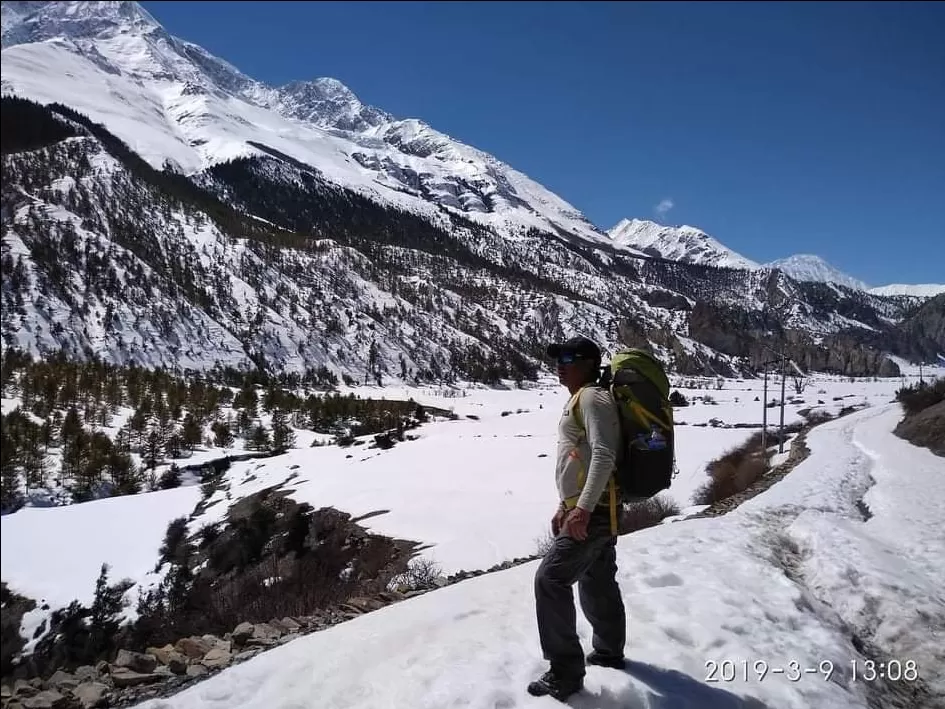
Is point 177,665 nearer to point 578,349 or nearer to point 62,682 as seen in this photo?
point 62,682

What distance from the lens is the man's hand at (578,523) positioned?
11.0 feet

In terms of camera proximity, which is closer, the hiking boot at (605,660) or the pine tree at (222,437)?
the hiking boot at (605,660)

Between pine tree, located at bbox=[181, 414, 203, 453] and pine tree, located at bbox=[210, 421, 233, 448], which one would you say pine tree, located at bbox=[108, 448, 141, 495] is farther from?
pine tree, located at bbox=[210, 421, 233, 448]

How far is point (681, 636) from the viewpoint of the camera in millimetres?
4688

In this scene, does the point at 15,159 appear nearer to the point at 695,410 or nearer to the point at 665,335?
the point at 695,410

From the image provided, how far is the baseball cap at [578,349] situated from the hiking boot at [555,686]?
208cm

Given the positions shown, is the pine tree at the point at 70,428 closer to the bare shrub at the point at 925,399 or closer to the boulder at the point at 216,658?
the boulder at the point at 216,658

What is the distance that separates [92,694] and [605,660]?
4191mm

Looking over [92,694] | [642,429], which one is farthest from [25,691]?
[642,429]

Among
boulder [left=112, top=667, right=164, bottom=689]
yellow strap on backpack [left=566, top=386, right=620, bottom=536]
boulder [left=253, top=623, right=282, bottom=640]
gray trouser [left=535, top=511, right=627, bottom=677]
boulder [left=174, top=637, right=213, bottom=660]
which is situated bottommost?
boulder [left=174, top=637, right=213, bottom=660]

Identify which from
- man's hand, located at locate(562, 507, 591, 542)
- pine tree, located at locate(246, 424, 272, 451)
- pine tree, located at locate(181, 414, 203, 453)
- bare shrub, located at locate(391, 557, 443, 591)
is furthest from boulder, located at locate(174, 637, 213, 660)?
pine tree, located at locate(181, 414, 203, 453)

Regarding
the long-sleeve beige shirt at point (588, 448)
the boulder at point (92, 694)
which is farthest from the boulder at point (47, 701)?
the long-sleeve beige shirt at point (588, 448)

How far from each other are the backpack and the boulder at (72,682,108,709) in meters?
4.48

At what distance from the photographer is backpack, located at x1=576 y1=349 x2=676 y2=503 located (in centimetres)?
348
